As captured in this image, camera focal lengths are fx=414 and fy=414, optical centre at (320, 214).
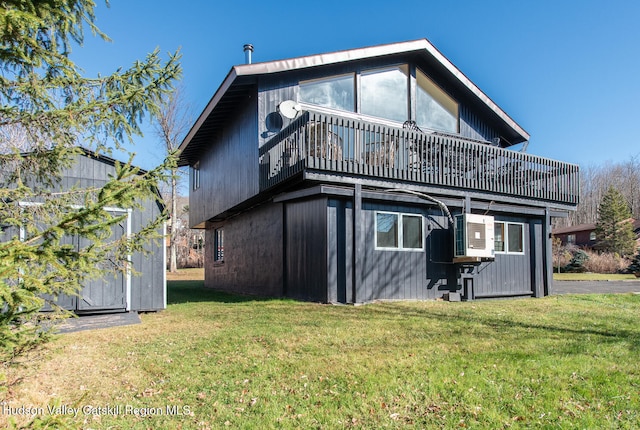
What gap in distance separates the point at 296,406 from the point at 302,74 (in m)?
8.93

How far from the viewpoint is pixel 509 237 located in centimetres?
1147

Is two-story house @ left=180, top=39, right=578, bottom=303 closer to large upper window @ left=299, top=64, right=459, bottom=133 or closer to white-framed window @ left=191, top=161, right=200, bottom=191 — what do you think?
large upper window @ left=299, top=64, right=459, bottom=133

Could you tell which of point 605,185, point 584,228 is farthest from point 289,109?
point 605,185

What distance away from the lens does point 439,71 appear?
1285 cm

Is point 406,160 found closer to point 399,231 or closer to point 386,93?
point 399,231

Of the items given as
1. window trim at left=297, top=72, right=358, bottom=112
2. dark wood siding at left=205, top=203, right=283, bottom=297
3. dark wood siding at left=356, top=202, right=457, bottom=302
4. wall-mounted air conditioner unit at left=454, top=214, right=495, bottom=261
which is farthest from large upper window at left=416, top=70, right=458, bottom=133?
dark wood siding at left=205, top=203, right=283, bottom=297

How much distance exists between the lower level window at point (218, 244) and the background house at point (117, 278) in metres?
8.09

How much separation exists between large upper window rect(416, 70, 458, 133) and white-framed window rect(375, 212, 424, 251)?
3.91 m

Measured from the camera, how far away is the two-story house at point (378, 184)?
8969 mm

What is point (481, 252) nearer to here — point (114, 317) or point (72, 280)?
point (114, 317)

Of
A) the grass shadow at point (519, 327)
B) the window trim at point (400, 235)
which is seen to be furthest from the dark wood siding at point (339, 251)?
the grass shadow at point (519, 327)

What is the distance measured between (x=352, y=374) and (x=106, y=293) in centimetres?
603

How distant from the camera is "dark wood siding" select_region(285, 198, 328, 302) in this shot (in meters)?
9.00

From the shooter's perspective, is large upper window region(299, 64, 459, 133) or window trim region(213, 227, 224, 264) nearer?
large upper window region(299, 64, 459, 133)
